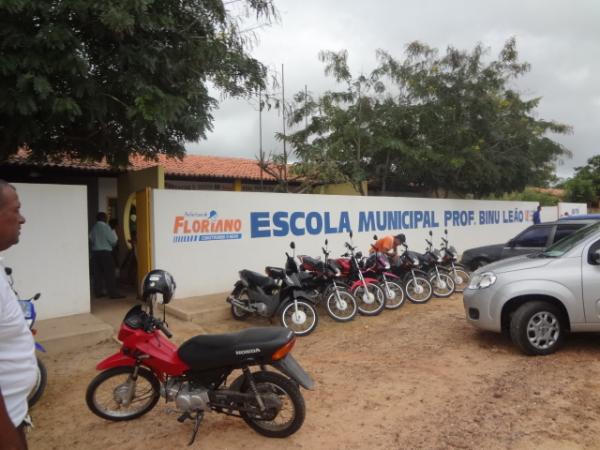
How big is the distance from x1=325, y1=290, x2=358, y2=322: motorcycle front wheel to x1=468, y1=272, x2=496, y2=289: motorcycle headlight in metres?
2.20

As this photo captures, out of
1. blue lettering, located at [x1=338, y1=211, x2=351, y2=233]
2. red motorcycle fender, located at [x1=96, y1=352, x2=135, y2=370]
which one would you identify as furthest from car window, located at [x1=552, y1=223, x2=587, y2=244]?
red motorcycle fender, located at [x1=96, y1=352, x2=135, y2=370]

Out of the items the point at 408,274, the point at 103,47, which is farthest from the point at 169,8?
the point at 408,274

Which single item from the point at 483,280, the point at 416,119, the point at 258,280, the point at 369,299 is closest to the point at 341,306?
the point at 369,299

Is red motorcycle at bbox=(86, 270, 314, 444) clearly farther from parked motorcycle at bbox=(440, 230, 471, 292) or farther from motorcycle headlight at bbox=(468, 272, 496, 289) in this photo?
parked motorcycle at bbox=(440, 230, 471, 292)

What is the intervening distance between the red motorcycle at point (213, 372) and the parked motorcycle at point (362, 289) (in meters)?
4.29

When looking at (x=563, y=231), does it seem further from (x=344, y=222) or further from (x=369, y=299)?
(x=344, y=222)

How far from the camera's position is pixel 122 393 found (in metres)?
3.75

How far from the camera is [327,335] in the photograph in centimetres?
672

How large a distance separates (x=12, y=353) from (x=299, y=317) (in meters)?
5.31

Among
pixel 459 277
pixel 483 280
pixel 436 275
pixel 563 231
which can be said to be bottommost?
pixel 459 277

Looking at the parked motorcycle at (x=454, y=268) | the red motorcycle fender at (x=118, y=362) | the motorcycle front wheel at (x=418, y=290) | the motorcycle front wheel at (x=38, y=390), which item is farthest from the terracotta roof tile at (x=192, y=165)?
the red motorcycle fender at (x=118, y=362)

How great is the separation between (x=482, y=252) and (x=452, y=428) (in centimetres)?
793

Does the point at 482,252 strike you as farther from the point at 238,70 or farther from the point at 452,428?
the point at 452,428

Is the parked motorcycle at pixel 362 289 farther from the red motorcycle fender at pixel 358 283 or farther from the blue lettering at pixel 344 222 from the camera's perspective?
the blue lettering at pixel 344 222
